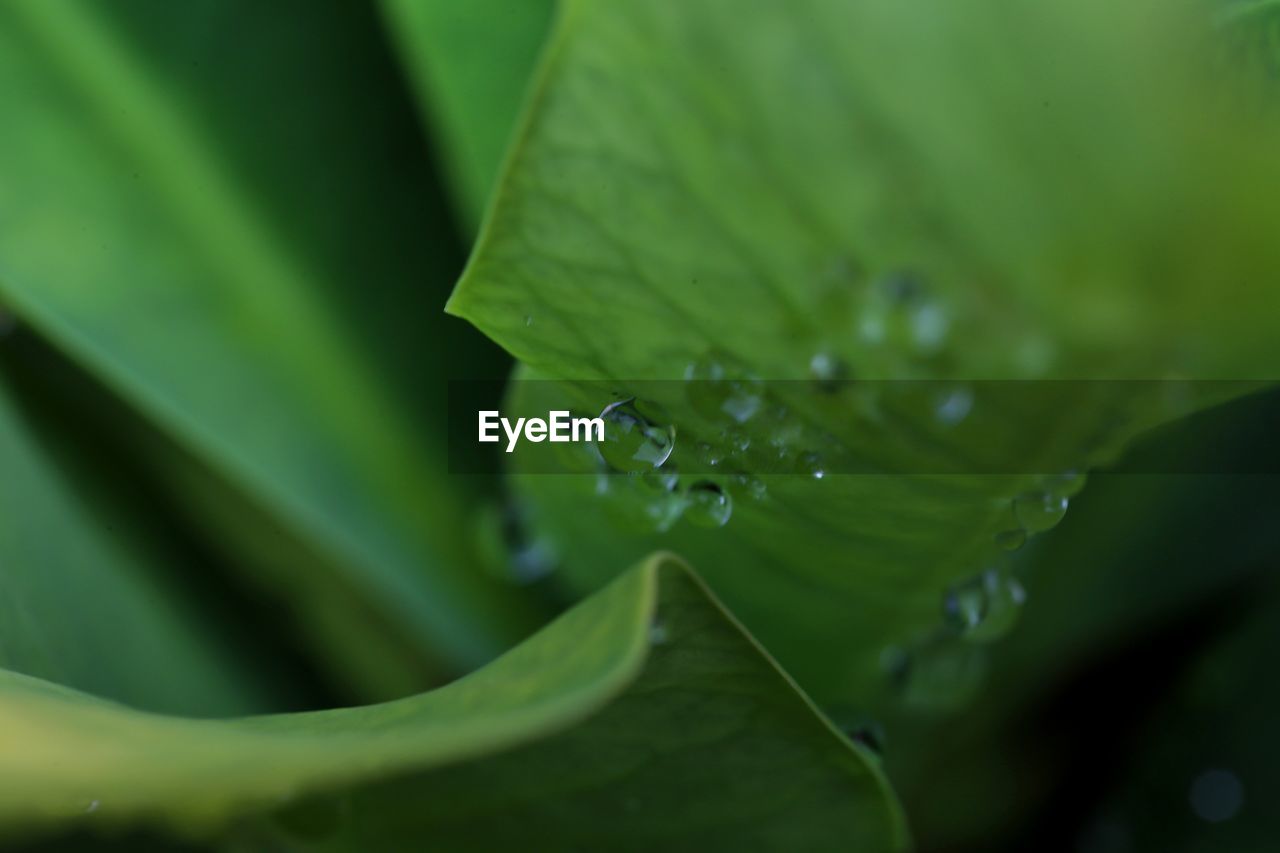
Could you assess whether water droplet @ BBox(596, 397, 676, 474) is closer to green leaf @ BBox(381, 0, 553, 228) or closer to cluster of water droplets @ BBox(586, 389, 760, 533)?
cluster of water droplets @ BBox(586, 389, 760, 533)

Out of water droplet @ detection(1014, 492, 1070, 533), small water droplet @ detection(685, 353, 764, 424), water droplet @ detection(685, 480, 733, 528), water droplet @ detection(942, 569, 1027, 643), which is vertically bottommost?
water droplet @ detection(942, 569, 1027, 643)

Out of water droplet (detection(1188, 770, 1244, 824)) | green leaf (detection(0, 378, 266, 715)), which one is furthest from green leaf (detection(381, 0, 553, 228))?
water droplet (detection(1188, 770, 1244, 824))

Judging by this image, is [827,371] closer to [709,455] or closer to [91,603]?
[709,455]

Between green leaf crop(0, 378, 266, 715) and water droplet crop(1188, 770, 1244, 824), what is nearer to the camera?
green leaf crop(0, 378, 266, 715)

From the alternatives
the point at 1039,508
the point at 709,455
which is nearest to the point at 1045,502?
the point at 1039,508

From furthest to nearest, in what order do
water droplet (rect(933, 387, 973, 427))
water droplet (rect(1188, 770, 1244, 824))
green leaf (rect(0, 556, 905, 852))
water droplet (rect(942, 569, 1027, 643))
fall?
water droplet (rect(1188, 770, 1244, 824)) < water droplet (rect(942, 569, 1027, 643)) < water droplet (rect(933, 387, 973, 427)) < green leaf (rect(0, 556, 905, 852))

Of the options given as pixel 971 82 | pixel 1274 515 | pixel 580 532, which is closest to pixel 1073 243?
pixel 971 82

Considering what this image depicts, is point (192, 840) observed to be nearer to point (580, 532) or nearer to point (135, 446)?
point (580, 532)
